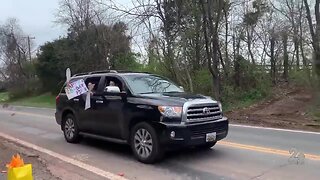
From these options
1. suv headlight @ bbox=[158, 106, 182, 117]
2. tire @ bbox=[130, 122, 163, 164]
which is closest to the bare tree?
suv headlight @ bbox=[158, 106, 182, 117]

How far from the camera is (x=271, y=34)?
26672 millimetres

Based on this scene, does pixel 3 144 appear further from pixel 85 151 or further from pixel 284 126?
pixel 284 126

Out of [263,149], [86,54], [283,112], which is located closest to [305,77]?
[283,112]

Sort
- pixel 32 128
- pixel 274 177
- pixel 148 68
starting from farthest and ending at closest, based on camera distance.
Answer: pixel 148 68, pixel 32 128, pixel 274 177

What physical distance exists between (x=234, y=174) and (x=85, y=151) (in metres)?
4.00

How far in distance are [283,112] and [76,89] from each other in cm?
1062

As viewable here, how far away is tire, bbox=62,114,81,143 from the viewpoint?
414 inches

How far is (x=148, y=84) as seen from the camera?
9.16 m

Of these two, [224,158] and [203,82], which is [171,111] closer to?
[224,158]

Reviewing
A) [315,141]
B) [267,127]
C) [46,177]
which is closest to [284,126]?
[267,127]

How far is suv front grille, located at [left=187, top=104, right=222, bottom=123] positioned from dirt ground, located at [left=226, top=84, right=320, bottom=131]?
A: 560 cm

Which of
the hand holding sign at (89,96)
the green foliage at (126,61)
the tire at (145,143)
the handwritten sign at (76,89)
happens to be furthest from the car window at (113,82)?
the green foliage at (126,61)

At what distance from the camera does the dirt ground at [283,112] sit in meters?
14.1

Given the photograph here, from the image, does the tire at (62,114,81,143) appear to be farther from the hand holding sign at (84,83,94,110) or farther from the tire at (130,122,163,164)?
the tire at (130,122,163,164)
